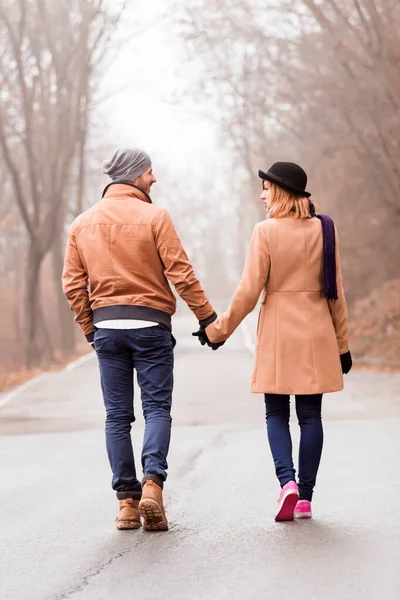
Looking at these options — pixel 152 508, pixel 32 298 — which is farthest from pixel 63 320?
pixel 152 508

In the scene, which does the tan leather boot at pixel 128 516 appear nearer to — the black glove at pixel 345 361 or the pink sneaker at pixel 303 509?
the pink sneaker at pixel 303 509

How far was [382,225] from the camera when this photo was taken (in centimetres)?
2855

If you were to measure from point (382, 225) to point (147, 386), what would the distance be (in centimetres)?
2295

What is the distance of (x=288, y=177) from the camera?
20.5ft

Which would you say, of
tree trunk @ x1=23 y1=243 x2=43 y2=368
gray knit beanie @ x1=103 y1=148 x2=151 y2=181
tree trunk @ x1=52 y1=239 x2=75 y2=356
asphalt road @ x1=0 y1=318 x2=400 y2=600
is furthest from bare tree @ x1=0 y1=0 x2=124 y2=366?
gray knit beanie @ x1=103 y1=148 x2=151 y2=181

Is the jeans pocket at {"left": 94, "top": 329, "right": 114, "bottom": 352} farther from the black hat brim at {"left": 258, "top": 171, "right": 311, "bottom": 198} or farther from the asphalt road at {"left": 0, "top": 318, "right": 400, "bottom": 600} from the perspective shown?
the black hat brim at {"left": 258, "top": 171, "right": 311, "bottom": 198}

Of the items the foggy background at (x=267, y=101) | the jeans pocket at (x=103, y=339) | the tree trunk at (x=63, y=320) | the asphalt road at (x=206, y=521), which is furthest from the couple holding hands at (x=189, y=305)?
the tree trunk at (x=63, y=320)

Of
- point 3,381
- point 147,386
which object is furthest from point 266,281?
point 3,381

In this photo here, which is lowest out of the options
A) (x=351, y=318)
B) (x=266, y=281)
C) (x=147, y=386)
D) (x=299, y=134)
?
(x=351, y=318)

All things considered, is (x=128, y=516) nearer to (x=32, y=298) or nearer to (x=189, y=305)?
(x=189, y=305)

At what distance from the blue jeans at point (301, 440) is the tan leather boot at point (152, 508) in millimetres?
655

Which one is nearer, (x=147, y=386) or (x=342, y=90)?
(x=147, y=386)

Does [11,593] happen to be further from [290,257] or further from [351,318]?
[351,318]

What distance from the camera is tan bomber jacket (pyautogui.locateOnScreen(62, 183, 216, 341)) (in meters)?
6.15
